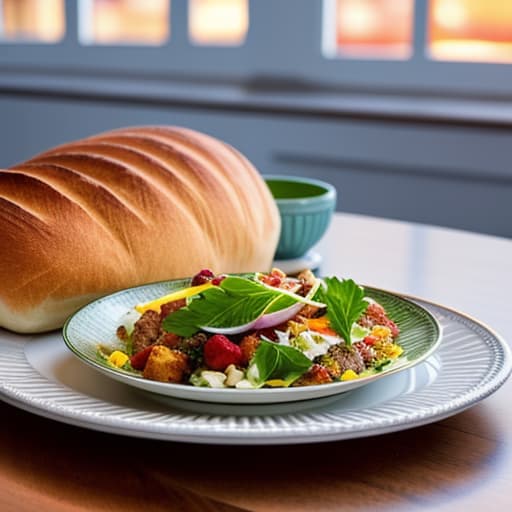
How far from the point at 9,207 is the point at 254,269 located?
288mm

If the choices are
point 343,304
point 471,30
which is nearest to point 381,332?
point 343,304

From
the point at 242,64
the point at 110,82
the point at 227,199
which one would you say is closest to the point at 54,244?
the point at 227,199

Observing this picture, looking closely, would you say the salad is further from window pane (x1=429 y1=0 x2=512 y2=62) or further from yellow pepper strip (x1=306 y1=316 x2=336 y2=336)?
window pane (x1=429 y1=0 x2=512 y2=62)

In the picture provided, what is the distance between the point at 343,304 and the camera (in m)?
0.72

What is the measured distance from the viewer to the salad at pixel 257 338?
0.67 meters

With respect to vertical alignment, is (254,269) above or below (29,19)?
below

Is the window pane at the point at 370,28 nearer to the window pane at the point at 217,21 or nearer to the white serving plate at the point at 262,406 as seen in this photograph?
the window pane at the point at 217,21

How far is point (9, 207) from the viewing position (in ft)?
2.95

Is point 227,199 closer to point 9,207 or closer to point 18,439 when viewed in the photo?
point 9,207

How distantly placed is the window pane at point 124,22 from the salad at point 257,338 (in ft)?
8.57

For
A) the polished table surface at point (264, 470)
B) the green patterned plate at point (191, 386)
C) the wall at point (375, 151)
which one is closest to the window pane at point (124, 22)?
the wall at point (375, 151)

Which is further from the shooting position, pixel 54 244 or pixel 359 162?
pixel 359 162

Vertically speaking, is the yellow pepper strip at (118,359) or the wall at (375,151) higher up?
the yellow pepper strip at (118,359)

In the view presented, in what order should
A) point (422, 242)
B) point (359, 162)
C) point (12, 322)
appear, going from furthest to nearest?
point (359, 162), point (422, 242), point (12, 322)
